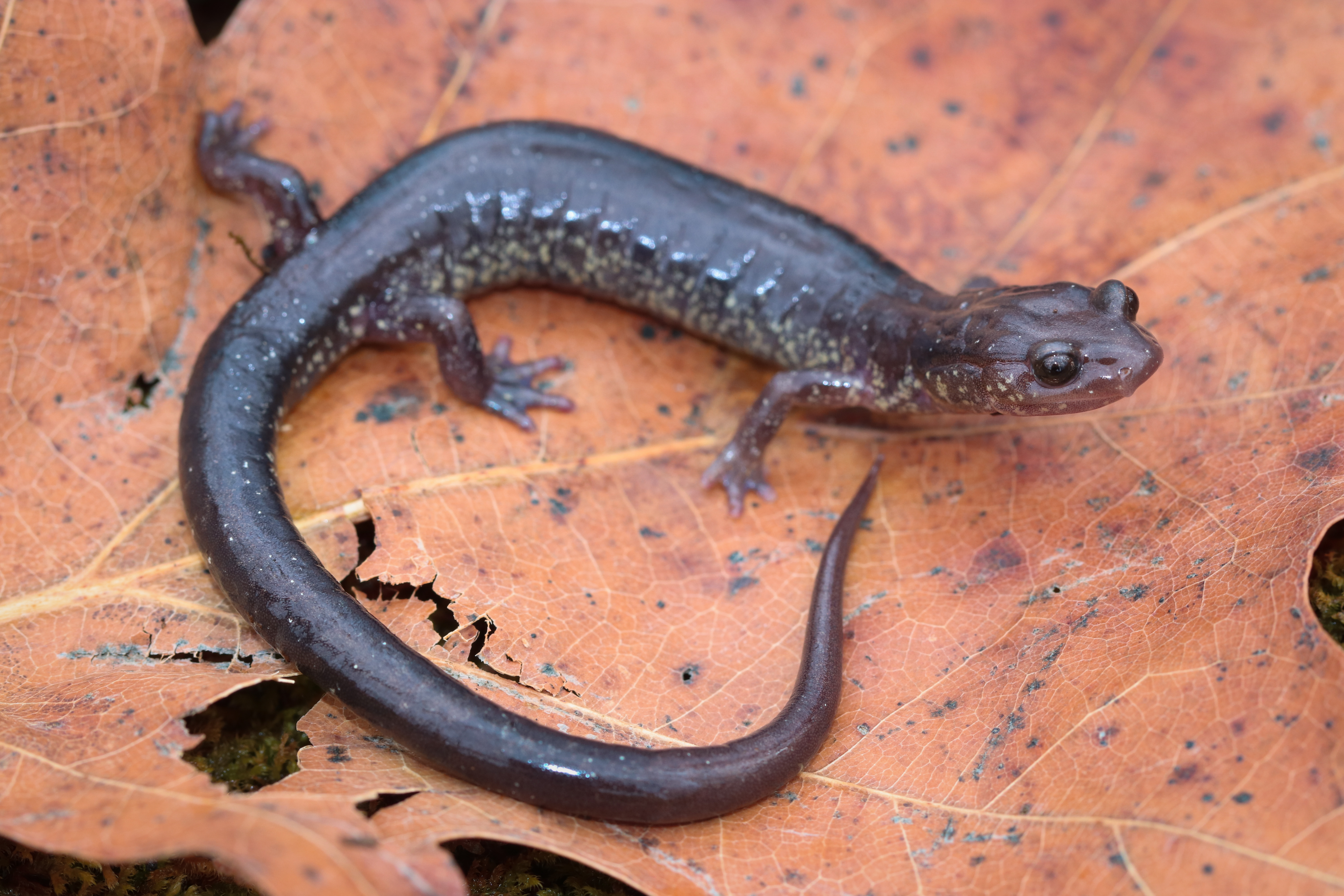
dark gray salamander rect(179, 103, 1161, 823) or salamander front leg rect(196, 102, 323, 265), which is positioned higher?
salamander front leg rect(196, 102, 323, 265)

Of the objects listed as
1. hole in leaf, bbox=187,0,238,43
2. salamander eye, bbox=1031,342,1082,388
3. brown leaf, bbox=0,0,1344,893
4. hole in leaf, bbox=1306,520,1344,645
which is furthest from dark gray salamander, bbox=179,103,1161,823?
hole in leaf, bbox=187,0,238,43

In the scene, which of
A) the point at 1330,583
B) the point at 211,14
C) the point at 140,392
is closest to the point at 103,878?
the point at 140,392

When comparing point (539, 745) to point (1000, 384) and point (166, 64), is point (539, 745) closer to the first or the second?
point (1000, 384)

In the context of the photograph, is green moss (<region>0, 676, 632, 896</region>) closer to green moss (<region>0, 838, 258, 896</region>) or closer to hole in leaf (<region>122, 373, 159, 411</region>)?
green moss (<region>0, 838, 258, 896</region>)

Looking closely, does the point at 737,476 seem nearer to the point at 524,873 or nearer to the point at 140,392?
the point at 524,873

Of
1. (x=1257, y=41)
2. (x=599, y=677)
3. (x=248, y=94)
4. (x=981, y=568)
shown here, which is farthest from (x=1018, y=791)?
(x=248, y=94)

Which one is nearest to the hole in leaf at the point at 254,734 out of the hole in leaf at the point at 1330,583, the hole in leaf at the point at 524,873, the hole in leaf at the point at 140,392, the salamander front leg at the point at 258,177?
the hole in leaf at the point at 524,873
